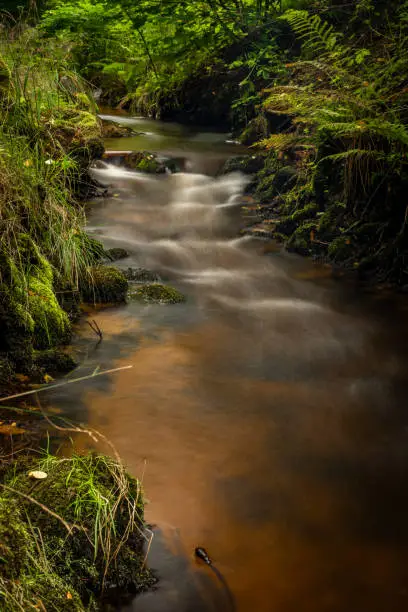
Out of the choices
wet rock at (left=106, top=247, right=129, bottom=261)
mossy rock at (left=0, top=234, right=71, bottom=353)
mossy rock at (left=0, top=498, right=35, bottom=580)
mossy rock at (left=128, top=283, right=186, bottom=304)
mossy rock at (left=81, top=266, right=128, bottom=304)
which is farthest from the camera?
wet rock at (left=106, top=247, right=129, bottom=261)

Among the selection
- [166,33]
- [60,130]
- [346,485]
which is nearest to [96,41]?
[166,33]

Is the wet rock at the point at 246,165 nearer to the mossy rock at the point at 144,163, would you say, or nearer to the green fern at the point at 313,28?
the mossy rock at the point at 144,163

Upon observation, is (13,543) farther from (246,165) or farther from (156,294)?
(246,165)

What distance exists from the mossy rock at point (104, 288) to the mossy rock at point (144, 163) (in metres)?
4.80

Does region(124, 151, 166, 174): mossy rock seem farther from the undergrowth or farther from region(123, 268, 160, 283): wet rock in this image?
the undergrowth

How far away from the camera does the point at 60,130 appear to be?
23.6 feet

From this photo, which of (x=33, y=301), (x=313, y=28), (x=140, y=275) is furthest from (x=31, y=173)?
(x=313, y=28)

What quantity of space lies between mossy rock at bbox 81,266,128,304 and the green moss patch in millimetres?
2909

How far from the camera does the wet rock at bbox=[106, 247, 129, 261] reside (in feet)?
22.8

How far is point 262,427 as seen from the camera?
3879 mm

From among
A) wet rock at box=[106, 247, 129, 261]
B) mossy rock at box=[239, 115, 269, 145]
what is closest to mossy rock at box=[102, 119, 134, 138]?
mossy rock at box=[239, 115, 269, 145]

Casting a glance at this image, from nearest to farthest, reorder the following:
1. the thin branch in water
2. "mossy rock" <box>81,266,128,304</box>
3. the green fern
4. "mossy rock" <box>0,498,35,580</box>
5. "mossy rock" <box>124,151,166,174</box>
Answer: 1. "mossy rock" <box>0,498,35,580</box>
2. the thin branch in water
3. "mossy rock" <box>81,266,128,304</box>
4. the green fern
5. "mossy rock" <box>124,151,166,174</box>

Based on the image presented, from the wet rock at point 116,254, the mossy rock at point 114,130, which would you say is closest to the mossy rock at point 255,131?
the mossy rock at point 114,130

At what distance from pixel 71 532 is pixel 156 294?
376 cm
